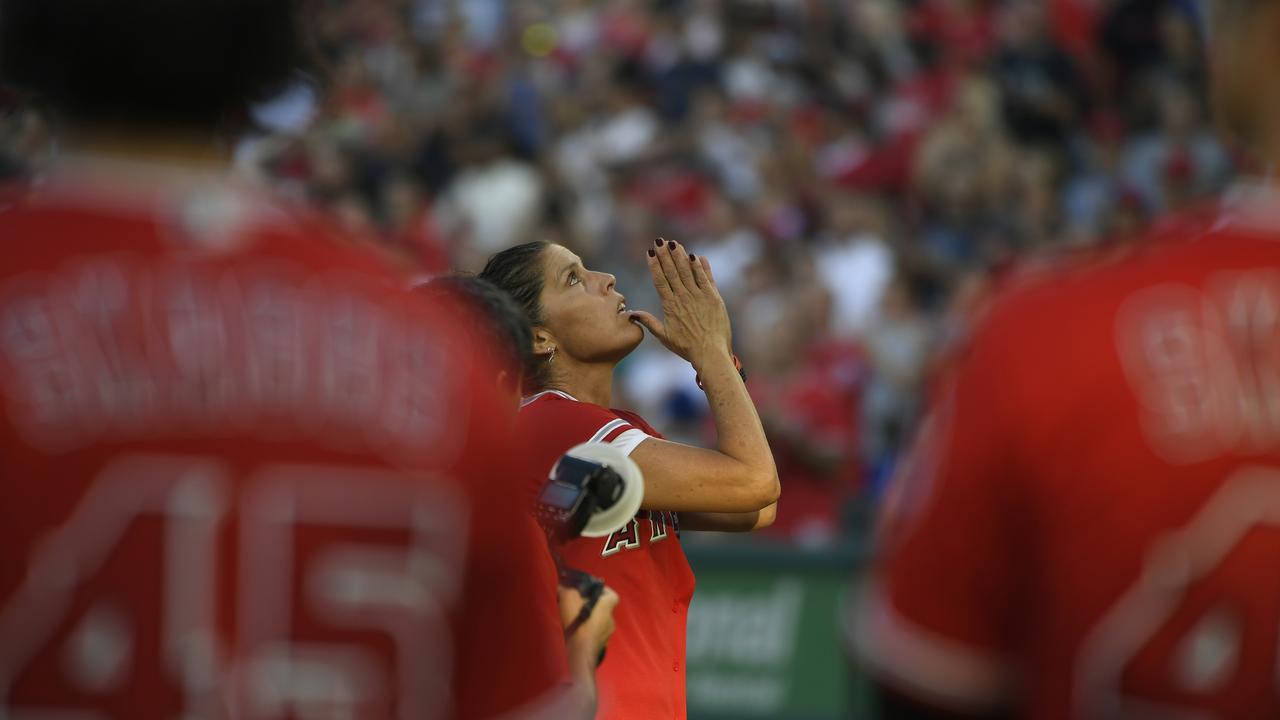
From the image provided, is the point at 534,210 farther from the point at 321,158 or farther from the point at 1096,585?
the point at 1096,585

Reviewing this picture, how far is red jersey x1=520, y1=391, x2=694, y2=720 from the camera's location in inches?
154

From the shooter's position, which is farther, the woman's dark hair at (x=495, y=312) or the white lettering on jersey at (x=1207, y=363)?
the woman's dark hair at (x=495, y=312)

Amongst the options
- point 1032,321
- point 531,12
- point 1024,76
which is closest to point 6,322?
point 1032,321

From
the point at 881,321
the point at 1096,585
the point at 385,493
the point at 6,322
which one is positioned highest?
the point at 6,322

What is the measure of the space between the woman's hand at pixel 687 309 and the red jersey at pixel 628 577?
0.24 m

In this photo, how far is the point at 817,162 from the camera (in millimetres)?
12047

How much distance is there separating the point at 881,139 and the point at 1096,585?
1021cm

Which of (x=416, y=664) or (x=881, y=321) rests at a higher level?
(x=416, y=664)

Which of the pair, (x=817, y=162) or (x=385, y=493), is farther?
(x=817, y=162)

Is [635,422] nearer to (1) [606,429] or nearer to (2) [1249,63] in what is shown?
(1) [606,429]

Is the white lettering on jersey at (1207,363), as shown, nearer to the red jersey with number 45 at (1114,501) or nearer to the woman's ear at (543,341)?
the red jersey with number 45 at (1114,501)

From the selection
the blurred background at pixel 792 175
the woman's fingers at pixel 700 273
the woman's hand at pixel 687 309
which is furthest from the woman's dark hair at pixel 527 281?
the blurred background at pixel 792 175

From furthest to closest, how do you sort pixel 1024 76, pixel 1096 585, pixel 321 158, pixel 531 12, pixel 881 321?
pixel 531 12, pixel 321 158, pixel 1024 76, pixel 881 321, pixel 1096 585

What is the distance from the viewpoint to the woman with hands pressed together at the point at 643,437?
3.88 metres
